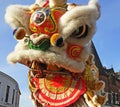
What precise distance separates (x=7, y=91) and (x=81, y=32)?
778 inches

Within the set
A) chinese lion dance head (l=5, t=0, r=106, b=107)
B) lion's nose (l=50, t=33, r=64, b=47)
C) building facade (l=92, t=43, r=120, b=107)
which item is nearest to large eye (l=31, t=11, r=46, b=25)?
chinese lion dance head (l=5, t=0, r=106, b=107)

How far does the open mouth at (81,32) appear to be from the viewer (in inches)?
160

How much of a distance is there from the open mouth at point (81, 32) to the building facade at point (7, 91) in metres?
18.5

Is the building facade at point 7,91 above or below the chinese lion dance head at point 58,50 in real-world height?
above

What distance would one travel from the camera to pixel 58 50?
401 cm

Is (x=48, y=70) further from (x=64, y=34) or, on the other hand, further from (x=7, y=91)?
(x=7, y=91)

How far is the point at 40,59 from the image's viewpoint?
3.98m

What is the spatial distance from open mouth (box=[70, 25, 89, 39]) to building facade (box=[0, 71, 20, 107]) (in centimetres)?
1854

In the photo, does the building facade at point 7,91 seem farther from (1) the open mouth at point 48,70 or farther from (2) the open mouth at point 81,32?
(2) the open mouth at point 81,32

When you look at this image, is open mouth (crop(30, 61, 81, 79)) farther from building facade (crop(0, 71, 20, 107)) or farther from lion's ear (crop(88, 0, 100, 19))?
building facade (crop(0, 71, 20, 107))

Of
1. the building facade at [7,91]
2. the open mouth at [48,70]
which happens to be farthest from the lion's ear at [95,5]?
the building facade at [7,91]

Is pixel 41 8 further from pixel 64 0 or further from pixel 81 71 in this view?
pixel 81 71

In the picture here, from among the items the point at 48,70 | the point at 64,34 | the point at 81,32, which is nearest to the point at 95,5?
the point at 81,32

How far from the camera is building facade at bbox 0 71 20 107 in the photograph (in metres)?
22.1
